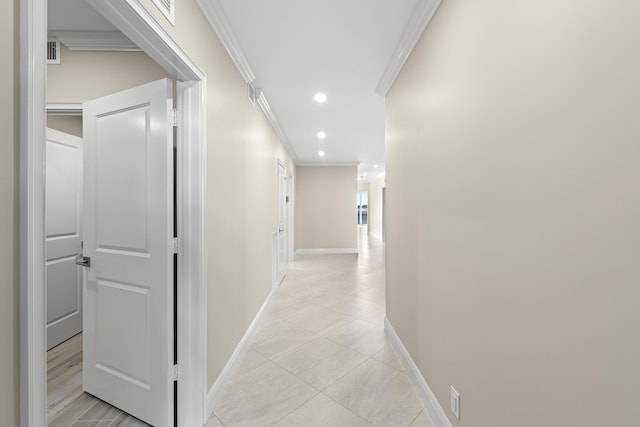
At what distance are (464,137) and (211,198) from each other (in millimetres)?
1528

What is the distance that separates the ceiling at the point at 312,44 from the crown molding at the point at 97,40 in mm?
38

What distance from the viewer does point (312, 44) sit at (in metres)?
2.21

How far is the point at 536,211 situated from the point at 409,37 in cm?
167

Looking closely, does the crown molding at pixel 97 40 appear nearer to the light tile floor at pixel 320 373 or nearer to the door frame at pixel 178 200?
the door frame at pixel 178 200

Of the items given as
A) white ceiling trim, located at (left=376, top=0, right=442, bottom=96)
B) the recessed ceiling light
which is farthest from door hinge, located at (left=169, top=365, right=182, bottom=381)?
the recessed ceiling light

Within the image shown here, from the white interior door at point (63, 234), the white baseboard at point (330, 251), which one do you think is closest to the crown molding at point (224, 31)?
the white interior door at point (63, 234)

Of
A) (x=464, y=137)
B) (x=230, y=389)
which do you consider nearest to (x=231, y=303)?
(x=230, y=389)

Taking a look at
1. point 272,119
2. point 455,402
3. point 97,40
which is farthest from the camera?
point 272,119

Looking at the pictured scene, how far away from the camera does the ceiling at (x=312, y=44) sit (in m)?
1.81

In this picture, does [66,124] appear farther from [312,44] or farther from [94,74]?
[312,44]

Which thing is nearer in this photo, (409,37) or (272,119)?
(409,37)

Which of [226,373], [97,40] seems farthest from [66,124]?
[226,373]

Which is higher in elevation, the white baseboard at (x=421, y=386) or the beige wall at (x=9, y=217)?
the beige wall at (x=9, y=217)

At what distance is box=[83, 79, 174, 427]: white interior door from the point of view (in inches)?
62.3
